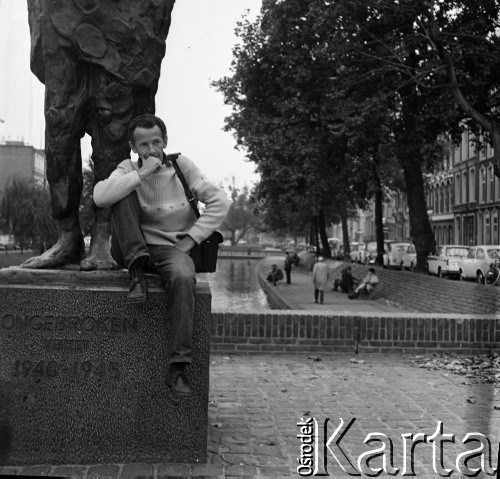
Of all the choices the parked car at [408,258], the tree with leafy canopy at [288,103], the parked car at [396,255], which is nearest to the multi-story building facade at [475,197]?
the parked car at [396,255]

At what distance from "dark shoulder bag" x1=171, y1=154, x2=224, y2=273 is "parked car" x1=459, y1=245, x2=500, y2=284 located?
968 inches

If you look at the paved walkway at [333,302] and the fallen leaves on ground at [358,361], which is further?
the paved walkway at [333,302]

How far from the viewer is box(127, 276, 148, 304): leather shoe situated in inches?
157

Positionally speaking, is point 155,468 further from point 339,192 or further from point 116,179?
point 339,192

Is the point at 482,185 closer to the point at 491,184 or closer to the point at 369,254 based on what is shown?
the point at 491,184

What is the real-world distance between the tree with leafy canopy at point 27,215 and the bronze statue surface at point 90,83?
37.7 m

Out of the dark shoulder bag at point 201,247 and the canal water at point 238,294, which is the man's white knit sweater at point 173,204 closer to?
the dark shoulder bag at point 201,247

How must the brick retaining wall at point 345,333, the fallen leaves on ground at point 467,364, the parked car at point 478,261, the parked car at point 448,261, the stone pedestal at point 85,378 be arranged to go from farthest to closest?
the parked car at point 448,261, the parked car at point 478,261, the brick retaining wall at point 345,333, the fallen leaves on ground at point 467,364, the stone pedestal at point 85,378

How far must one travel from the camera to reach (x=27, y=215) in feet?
138

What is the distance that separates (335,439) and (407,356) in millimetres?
3697

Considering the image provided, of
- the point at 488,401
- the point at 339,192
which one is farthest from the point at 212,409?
the point at 339,192

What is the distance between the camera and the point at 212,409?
5.65 meters

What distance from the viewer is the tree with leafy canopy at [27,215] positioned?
41938 mm

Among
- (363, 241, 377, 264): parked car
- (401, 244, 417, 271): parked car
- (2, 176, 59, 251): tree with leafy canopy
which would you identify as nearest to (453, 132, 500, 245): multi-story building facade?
(363, 241, 377, 264): parked car
